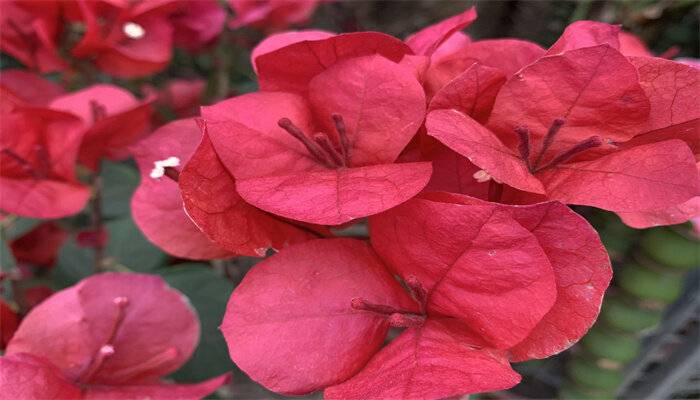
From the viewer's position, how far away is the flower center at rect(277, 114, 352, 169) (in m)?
0.31

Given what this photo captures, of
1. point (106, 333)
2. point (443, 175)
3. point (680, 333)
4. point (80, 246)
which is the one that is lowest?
point (680, 333)

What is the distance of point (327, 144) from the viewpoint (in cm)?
32

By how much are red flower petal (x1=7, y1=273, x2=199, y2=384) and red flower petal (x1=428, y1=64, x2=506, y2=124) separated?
220mm

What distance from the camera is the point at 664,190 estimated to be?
274mm

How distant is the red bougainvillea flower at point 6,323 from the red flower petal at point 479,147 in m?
0.33

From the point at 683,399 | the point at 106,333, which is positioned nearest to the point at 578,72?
the point at 106,333

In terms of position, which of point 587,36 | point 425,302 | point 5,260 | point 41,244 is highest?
point 587,36

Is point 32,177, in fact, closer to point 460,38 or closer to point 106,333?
point 106,333

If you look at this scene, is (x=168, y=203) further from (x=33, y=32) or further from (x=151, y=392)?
(x=33, y=32)

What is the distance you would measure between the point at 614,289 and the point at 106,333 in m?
0.57

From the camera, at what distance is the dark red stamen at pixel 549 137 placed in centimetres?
29

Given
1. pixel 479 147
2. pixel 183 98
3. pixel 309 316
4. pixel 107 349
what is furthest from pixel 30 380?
pixel 183 98

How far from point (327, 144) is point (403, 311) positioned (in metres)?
0.09

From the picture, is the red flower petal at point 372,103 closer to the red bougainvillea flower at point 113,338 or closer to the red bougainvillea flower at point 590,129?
the red bougainvillea flower at point 590,129
